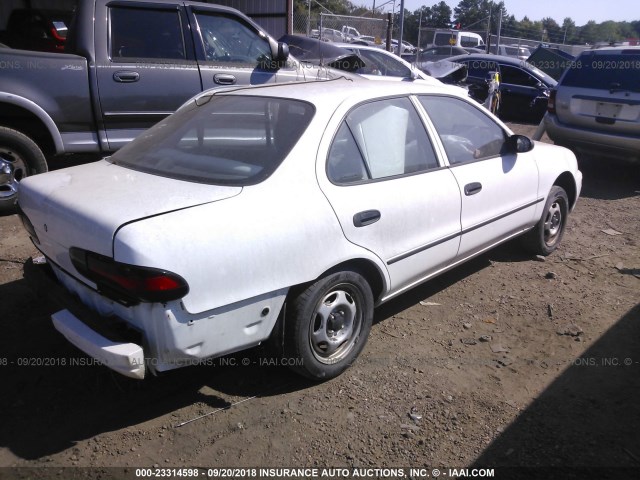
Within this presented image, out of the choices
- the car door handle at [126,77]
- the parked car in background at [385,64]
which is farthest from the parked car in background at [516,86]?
the car door handle at [126,77]

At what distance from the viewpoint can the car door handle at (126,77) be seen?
560cm

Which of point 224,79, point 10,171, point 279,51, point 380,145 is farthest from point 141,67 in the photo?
point 380,145

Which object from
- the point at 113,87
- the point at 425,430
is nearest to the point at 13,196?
the point at 113,87

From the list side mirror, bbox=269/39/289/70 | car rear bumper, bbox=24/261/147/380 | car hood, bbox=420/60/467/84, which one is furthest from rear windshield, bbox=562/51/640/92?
car rear bumper, bbox=24/261/147/380

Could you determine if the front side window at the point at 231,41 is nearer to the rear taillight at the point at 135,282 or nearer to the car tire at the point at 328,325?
the car tire at the point at 328,325

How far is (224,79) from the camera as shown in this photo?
6109 millimetres

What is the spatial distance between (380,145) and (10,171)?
3716 millimetres

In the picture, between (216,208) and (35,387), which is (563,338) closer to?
(216,208)

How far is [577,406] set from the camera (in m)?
3.08

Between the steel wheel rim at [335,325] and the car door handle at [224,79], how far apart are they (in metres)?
3.75

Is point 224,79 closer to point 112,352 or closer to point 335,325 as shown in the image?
point 335,325

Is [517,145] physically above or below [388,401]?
above

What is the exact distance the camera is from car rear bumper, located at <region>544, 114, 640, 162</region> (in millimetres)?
7371

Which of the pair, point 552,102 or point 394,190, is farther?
point 552,102
